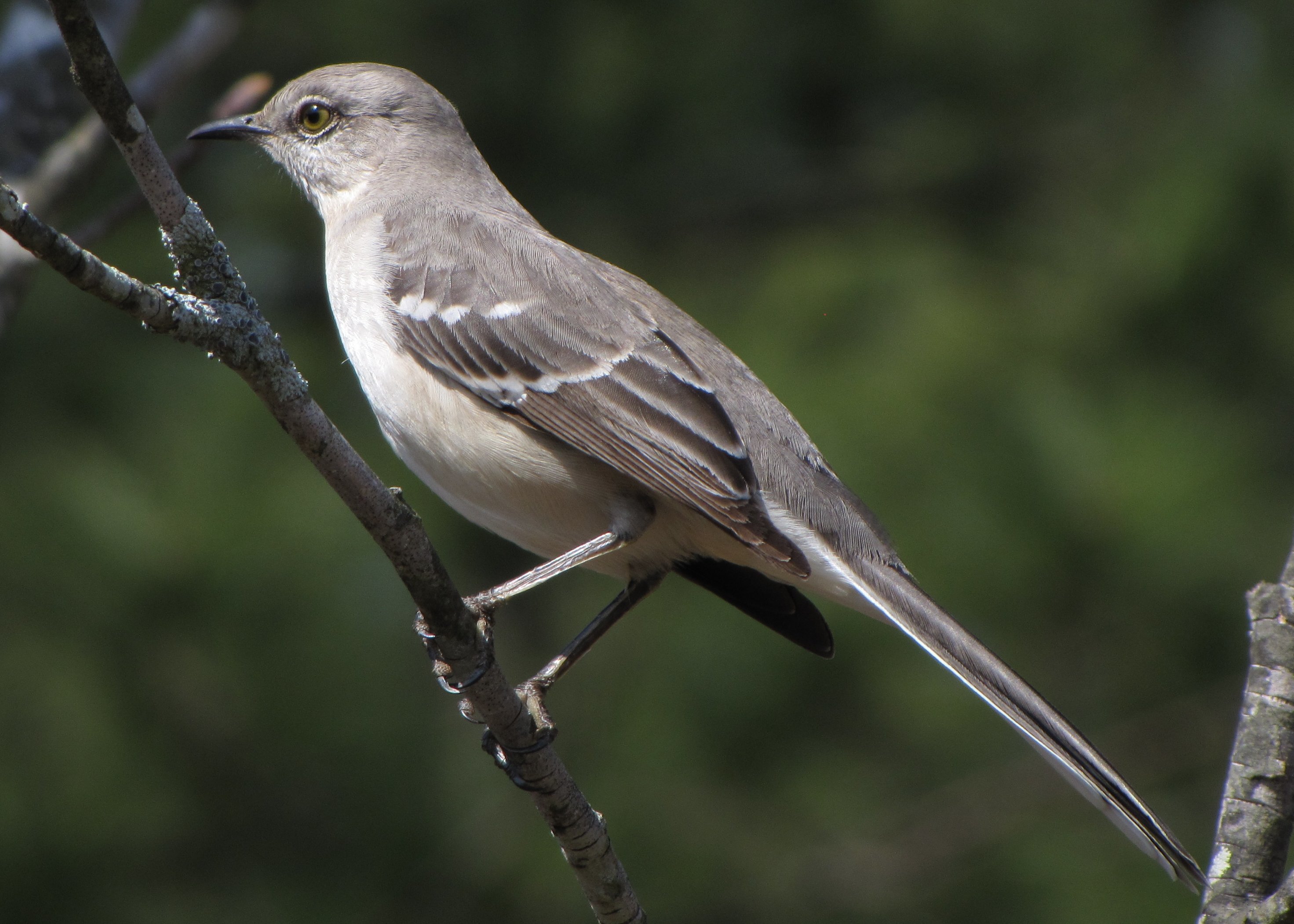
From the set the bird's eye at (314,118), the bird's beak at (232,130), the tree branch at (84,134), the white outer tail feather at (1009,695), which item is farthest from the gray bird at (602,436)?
the tree branch at (84,134)

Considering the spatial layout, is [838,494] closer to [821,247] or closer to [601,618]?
[601,618]

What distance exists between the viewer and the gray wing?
3.19 metres

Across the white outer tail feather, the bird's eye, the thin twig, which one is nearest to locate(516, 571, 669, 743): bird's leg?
the white outer tail feather

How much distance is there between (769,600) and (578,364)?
3.34 feet

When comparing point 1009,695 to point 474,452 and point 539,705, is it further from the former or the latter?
point 474,452

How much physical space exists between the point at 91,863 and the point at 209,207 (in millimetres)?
3326

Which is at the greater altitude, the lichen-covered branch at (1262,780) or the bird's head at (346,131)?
the bird's head at (346,131)

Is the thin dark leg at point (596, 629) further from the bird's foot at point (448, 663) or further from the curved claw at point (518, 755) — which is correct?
the bird's foot at point (448, 663)

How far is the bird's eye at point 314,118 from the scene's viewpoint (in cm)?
429

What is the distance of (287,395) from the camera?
2.25 metres

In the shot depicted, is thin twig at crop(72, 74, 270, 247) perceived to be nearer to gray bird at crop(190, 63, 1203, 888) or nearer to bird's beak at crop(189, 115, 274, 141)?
bird's beak at crop(189, 115, 274, 141)

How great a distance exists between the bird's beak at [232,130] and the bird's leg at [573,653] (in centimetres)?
213

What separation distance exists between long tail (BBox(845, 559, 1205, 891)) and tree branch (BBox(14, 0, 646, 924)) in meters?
0.96

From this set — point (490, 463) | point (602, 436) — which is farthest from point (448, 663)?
point (602, 436)
